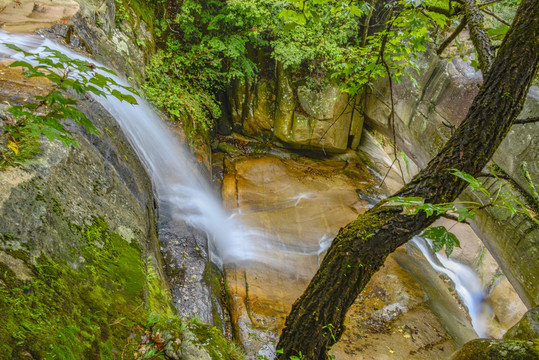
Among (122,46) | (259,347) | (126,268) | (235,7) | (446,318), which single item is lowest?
(259,347)

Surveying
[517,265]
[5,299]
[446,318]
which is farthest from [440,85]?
[5,299]

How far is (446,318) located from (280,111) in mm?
7066

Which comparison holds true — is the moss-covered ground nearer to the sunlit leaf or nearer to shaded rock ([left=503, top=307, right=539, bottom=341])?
the sunlit leaf

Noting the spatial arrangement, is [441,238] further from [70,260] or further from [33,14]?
[33,14]

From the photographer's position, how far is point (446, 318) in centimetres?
545

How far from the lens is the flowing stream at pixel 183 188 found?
16.2 ft

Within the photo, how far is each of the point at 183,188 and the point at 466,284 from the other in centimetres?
828

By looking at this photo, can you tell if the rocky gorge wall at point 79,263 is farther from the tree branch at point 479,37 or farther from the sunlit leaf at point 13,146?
the tree branch at point 479,37

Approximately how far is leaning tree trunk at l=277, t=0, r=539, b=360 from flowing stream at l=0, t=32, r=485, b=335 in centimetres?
394

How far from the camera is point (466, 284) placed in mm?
8336

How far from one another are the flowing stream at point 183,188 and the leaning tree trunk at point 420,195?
155 inches

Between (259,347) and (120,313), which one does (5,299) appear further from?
(259,347)

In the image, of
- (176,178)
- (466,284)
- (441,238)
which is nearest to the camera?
(441,238)

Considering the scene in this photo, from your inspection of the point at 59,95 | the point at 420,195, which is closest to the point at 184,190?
the point at 59,95
